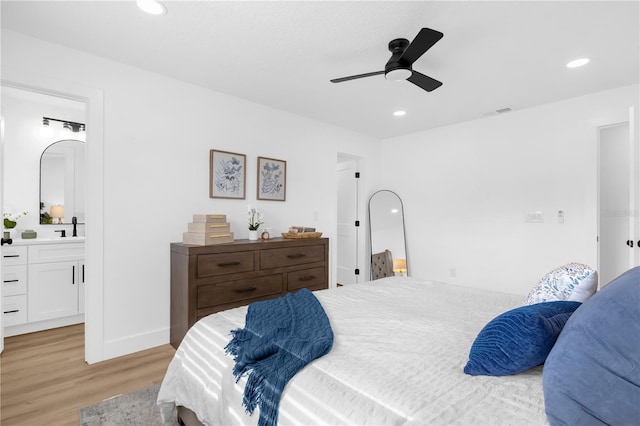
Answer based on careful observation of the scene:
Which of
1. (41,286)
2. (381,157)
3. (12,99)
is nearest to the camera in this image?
(41,286)

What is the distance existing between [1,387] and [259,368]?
224 centimetres

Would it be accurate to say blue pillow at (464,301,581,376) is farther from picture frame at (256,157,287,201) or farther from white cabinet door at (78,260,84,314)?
white cabinet door at (78,260,84,314)

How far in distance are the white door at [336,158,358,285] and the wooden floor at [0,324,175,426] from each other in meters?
2.98

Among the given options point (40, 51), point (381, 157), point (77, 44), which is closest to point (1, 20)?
point (40, 51)

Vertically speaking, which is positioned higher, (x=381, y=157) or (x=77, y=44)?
(x=77, y=44)

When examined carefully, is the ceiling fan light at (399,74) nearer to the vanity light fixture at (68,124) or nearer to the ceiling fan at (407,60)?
the ceiling fan at (407,60)

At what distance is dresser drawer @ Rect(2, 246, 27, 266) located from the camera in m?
2.97

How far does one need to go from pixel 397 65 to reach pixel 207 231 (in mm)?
2034

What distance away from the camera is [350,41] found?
Answer: 89.2 inches

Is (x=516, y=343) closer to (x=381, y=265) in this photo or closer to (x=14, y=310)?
(x=381, y=265)

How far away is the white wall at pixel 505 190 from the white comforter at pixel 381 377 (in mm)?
2065

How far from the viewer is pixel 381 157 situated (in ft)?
17.2

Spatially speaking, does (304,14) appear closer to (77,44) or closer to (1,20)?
(77,44)

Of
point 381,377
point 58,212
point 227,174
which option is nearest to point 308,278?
point 227,174
